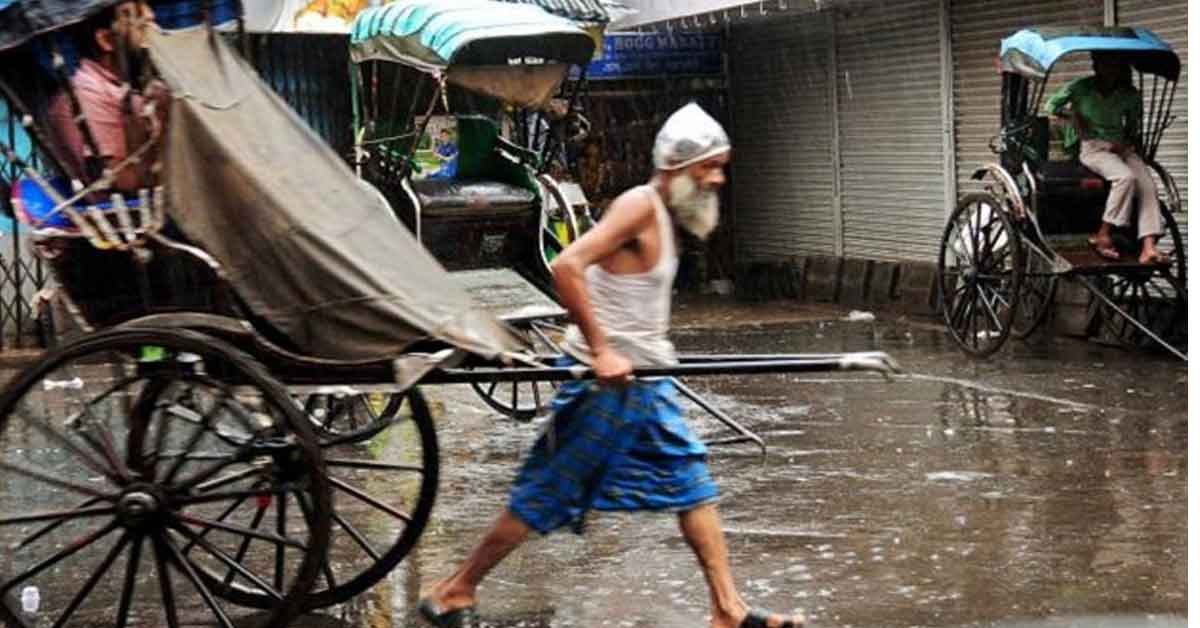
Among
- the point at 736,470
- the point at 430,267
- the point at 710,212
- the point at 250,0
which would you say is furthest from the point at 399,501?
the point at 250,0

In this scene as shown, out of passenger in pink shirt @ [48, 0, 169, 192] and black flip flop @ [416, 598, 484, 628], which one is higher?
passenger in pink shirt @ [48, 0, 169, 192]

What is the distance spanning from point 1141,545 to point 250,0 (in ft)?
39.5

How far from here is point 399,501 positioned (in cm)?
762

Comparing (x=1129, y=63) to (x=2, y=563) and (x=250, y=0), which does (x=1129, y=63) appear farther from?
(x=250, y=0)

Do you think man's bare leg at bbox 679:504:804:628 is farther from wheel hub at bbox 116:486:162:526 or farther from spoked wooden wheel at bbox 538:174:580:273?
spoked wooden wheel at bbox 538:174:580:273

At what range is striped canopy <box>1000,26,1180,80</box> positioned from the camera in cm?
1075

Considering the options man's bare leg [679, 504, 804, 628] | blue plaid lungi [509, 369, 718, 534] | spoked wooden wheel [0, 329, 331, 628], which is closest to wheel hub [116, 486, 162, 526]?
spoked wooden wheel [0, 329, 331, 628]

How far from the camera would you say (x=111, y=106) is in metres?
5.47

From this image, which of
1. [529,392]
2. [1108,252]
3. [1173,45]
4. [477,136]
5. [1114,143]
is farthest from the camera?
[1173,45]

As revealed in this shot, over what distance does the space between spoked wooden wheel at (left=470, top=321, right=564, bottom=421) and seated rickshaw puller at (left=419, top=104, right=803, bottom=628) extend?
2794 millimetres

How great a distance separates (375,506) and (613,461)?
3.25 feet

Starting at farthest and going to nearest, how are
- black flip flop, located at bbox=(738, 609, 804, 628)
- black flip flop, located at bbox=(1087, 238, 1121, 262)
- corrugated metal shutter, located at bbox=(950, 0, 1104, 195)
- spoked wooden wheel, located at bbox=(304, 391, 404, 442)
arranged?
corrugated metal shutter, located at bbox=(950, 0, 1104, 195) → black flip flop, located at bbox=(1087, 238, 1121, 262) → spoked wooden wheel, located at bbox=(304, 391, 404, 442) → black flip flop, located at bbox=(738, 609, 804, 628)

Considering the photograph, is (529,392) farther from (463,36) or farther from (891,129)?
(891,129)

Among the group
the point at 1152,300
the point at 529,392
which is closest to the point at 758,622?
the point at 529,392
